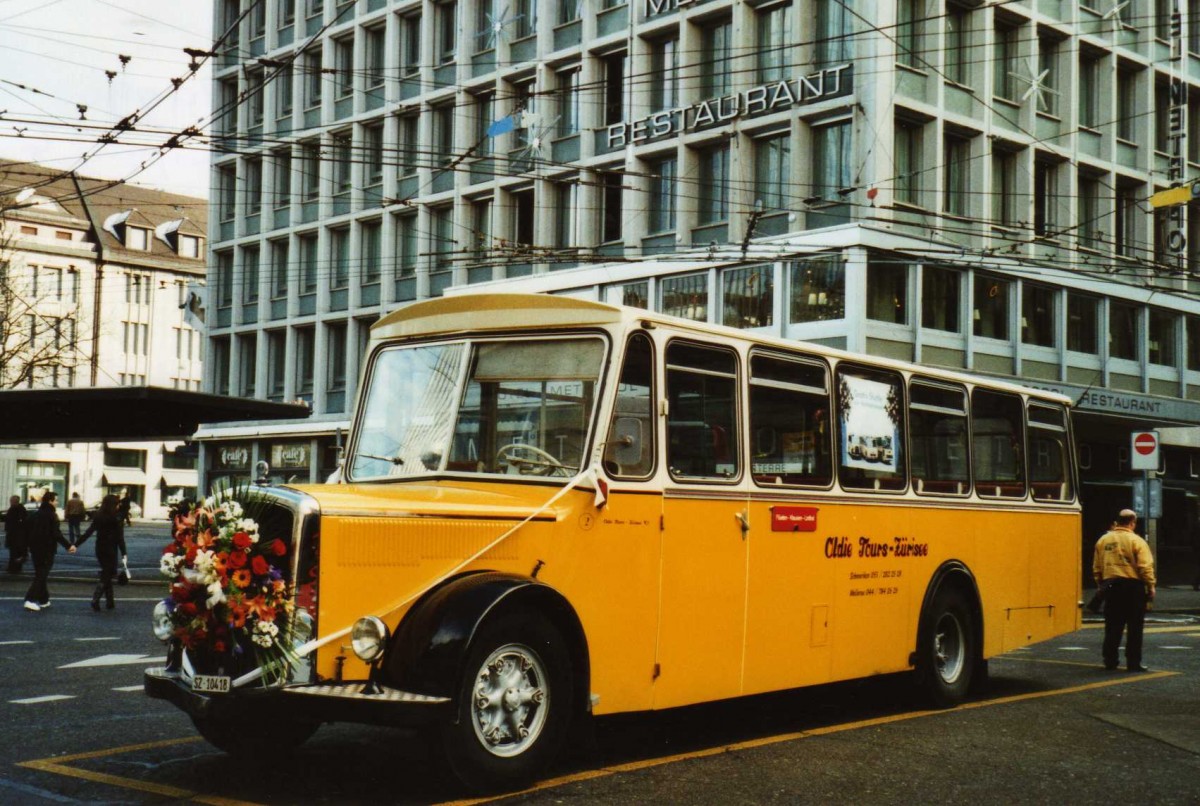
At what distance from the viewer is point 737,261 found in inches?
1287

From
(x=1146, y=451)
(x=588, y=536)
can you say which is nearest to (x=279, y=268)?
(x=1146, y=451)

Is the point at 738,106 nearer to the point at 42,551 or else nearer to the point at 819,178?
the point at 819,178

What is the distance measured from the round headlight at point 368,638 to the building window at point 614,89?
30.8 metres

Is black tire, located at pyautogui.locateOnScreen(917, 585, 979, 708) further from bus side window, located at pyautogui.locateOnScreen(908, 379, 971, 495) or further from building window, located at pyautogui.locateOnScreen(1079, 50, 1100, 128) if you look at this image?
building window, located at pyautogui.locateOnScreen(1079, 50, 1100, 128)

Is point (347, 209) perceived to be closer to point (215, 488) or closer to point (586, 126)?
point (586, 126)

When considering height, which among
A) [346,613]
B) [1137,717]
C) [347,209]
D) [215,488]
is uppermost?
[347,209]

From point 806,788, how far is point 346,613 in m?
2.59

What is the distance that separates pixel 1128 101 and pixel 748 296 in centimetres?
1205

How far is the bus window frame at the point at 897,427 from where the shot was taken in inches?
431

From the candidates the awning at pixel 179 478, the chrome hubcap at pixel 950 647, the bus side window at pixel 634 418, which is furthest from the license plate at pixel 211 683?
the awning at pixel 179 478

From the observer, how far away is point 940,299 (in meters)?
33.1

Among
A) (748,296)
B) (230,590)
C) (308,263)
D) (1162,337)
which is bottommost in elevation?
(230,590)

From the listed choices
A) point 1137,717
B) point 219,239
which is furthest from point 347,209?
point 1137,717

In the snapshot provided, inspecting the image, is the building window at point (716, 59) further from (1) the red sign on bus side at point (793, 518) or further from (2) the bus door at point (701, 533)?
(2) the bus door at point (701, 533)
